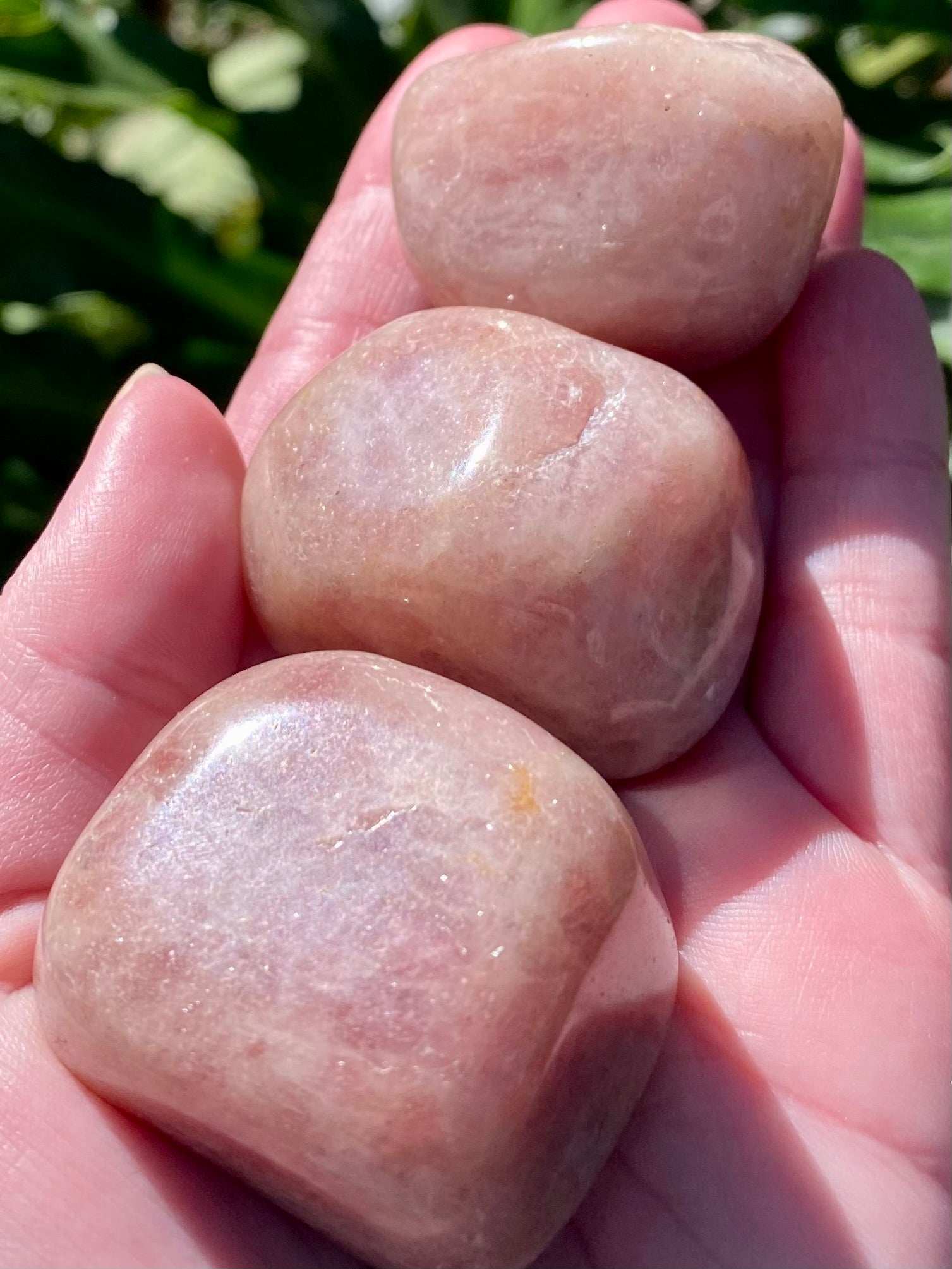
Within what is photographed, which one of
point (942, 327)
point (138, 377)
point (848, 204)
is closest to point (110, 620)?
point (138, 377)

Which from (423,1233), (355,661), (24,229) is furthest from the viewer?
(24,229)

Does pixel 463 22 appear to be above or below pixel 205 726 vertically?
above

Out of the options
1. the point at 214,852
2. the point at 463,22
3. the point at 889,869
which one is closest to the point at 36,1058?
the point at 214,852

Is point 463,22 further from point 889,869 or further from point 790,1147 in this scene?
point 790,1147

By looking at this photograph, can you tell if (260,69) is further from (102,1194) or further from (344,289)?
(102,1194)

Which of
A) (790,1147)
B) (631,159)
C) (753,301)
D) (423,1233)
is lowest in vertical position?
(790,1147)

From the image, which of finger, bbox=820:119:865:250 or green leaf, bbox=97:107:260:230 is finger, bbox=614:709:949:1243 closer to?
finger, bbox=820:119:865:250

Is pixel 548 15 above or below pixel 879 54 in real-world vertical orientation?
above
